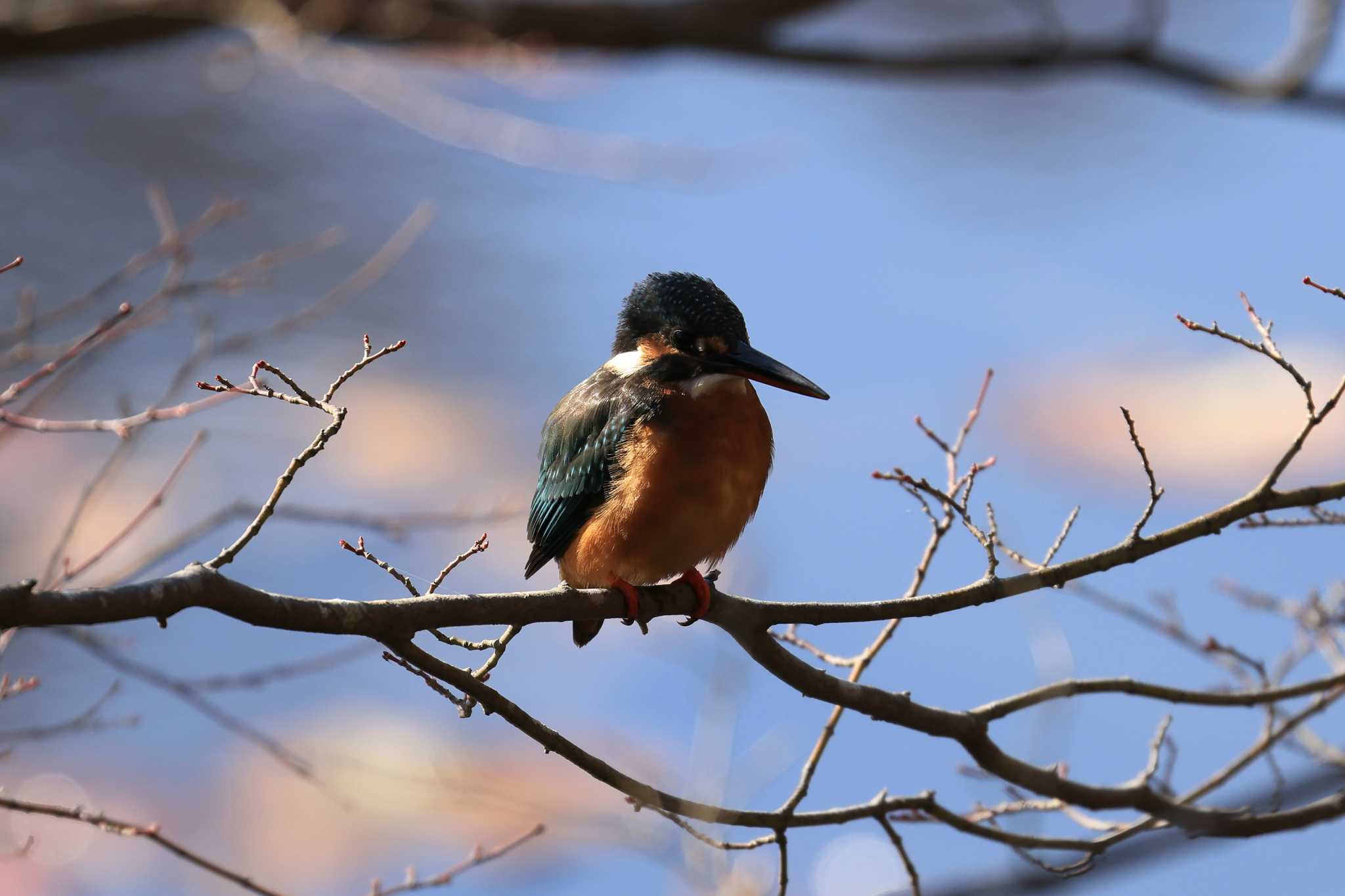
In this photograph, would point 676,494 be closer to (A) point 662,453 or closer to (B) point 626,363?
(A) point 662,453

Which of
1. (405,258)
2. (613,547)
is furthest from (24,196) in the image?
(613,547)

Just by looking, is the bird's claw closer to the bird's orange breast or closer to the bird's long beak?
the bird's orange breast

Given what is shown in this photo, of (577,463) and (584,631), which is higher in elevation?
(577,463)

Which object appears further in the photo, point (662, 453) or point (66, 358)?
point (662, 453)

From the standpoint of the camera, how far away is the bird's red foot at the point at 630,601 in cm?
222

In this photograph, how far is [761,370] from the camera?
2438mm

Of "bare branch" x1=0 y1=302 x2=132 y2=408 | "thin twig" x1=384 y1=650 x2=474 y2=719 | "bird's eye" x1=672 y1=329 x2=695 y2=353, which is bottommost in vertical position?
"thin twig" x1=384 y1=650 x2=474 y2=719

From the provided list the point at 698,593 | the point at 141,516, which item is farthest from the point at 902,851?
the point at 141,516

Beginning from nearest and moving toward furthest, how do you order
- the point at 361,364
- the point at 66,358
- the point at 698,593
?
1. the point at 361,364
2. the point at 66,358
3. the point at 698,593

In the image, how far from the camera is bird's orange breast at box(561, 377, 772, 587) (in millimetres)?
2367

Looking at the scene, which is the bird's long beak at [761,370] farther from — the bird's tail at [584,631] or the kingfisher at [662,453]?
the bird's tail at [584,631]

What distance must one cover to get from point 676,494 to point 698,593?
206 mm

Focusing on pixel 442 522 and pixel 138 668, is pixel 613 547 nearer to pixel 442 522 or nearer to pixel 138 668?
pixel 442 522

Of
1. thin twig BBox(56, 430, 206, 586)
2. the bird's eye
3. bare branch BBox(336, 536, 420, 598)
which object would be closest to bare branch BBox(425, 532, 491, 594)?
bare branch BBox(336, 536, 420, 598)
